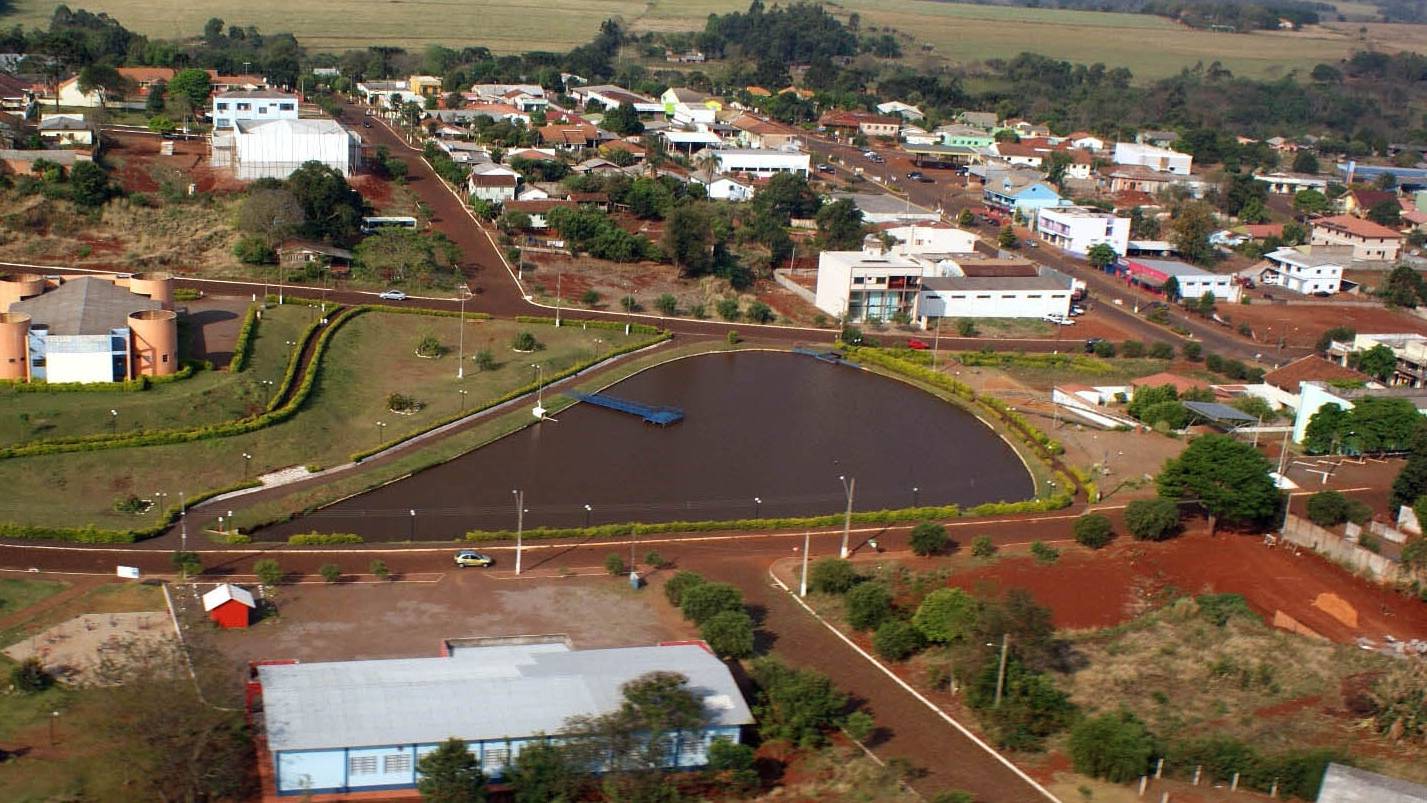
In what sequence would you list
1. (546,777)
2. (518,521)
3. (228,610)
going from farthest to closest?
(518,521) → (228,610) → (546,777)

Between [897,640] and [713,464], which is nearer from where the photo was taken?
[897,640]

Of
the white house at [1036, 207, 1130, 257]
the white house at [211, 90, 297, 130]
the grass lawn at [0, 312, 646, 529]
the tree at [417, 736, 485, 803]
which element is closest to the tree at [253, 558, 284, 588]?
the grass lawn at [0, 312, 646, 529]

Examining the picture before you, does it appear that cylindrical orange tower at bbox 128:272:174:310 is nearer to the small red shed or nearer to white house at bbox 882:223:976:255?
the small red shed

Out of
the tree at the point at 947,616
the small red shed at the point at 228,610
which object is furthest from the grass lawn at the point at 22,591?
the tree at the point at 947,616

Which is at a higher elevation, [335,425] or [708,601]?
[335,425]

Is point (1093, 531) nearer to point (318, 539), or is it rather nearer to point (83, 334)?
point (318, 539)

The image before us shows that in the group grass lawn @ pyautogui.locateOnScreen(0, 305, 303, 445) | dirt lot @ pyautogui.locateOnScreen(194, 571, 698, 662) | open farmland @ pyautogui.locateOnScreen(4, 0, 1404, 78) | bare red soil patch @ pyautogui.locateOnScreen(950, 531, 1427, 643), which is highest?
open farmland @ pyautogui.locateOnScreen(4, 0, 1404, 78)

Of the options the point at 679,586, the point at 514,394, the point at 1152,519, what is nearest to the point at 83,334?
the point at 514,394
